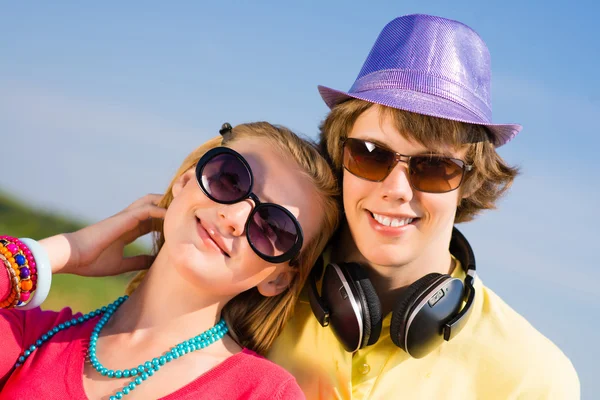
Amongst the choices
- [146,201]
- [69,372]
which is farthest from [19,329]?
[146,201]

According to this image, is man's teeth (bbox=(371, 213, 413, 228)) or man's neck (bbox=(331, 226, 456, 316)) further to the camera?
man's neck (bbox=(331, 226, 456, 316))

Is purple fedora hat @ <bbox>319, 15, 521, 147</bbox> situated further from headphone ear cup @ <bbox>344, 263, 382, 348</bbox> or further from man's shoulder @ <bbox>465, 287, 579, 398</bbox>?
man's shoulder @ <bbox>465, 287, 579, 398</bbox>

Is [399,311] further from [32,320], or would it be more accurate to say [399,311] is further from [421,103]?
[32,320]

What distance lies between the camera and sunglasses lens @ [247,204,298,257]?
2.76 meters

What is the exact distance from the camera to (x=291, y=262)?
2984 mm

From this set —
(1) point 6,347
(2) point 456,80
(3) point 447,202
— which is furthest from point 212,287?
(2) point 456,80

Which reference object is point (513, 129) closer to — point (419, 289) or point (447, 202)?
point (447, 202)

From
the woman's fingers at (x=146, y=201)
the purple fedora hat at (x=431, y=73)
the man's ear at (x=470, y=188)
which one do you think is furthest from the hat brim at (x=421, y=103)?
the woman's fingers at (x=146, y=201)

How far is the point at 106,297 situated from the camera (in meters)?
6.64

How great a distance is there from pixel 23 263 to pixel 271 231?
3.39 ft

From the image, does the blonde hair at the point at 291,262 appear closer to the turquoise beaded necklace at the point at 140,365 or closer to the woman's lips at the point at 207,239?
the turquoise beaded necklace at the point at 140,365

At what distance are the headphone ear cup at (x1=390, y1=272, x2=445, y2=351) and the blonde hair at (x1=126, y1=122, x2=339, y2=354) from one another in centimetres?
49

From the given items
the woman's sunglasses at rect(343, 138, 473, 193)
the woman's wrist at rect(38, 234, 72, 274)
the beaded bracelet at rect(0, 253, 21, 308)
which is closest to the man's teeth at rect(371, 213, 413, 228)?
the woman's sunglasses at rect(343, 138, 473, 193)

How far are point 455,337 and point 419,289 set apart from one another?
40 centimetres
